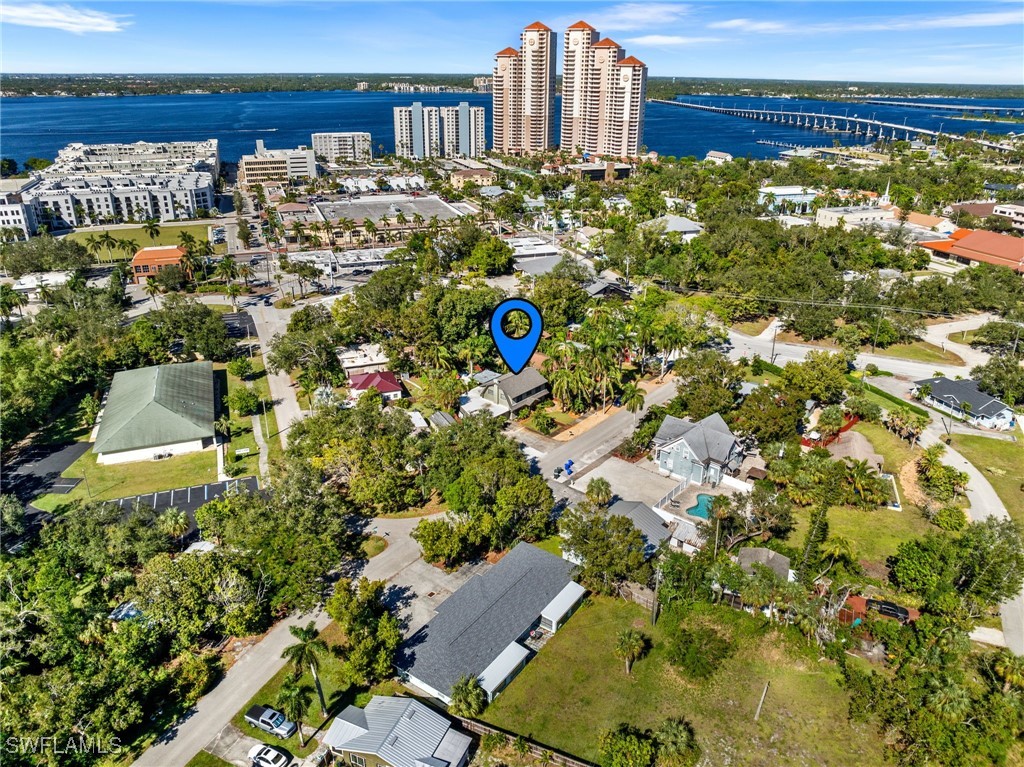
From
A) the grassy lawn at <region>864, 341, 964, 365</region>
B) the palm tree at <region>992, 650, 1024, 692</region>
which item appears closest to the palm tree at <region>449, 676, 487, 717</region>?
the palm tree at <region>992, 650, 1024, 692</region>

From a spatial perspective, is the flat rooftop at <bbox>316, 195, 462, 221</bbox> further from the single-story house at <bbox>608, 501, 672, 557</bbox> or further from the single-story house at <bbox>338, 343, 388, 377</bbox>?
the single-story house at <bbox>608, 501, 672, 557</bbox>

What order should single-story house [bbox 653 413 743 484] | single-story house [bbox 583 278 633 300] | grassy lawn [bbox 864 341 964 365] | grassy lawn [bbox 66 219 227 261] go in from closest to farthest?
1. single-story house [bbox 653 413 743 484]
2. grassy lawn [bbox 864 341 964 365]
3. single-story house [bbox 583 278 633 300]
4. grassy lawn [bbox 66 219 227 261]

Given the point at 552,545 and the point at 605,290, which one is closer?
the point at 552,545

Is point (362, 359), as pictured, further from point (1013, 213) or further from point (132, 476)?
point (1013, 213)

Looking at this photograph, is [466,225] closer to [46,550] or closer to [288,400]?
[288,400]

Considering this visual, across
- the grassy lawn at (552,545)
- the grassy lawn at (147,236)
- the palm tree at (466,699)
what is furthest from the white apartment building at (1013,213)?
the grassy lawn at (147,236)

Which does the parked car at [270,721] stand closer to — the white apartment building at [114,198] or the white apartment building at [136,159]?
the white apartment building at [114,198]

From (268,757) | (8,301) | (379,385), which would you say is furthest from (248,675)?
(8,301)
